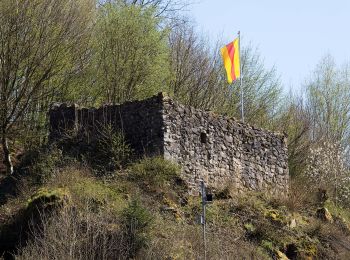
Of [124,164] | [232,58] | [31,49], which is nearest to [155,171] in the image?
[124,164]

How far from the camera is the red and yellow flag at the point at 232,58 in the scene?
2475 cm

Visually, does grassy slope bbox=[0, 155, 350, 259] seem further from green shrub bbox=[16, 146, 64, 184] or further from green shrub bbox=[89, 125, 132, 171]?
green shrub bbox=[89, 125, 132, 171]

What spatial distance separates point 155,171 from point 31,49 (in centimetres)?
665

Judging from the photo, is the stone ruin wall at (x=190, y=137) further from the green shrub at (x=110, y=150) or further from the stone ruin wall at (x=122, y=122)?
the green shrub at (x=110, y=150)

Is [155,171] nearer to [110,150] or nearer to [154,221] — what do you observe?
[110,150]

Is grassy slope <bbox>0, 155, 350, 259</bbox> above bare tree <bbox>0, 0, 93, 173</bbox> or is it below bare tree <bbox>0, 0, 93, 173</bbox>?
below

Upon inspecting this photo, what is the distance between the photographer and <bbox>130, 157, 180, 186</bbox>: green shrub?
1906 centimetres

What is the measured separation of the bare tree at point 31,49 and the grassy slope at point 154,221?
16.6 ft

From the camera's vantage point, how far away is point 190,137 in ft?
67.1

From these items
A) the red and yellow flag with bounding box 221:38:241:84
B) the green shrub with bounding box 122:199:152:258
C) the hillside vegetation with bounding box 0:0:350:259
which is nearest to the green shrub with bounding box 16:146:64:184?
the hillside vegetation with bounding box 0:0:350:259

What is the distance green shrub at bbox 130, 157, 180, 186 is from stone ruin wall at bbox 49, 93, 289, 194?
0.29m

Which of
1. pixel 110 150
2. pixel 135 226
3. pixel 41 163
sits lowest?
pixel 135 226

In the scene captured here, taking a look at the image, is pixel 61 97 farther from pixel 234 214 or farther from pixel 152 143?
pixel 234 214

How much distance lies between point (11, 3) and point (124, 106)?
5212 mm
